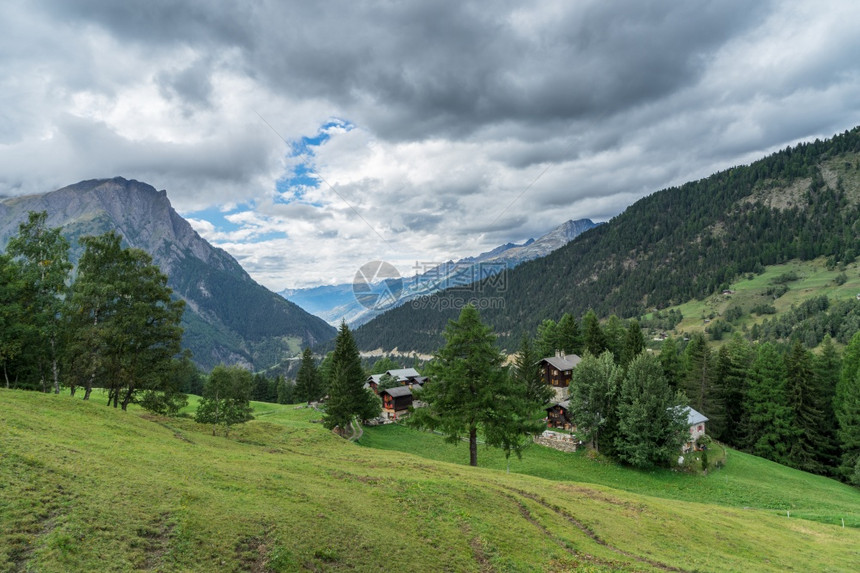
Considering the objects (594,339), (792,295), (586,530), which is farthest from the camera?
(792,295)

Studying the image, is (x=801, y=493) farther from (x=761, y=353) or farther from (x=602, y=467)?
(x=761, y=353)

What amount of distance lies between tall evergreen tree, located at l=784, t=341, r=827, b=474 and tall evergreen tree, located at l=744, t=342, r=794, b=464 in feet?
2.78

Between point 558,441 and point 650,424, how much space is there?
44.2 ft

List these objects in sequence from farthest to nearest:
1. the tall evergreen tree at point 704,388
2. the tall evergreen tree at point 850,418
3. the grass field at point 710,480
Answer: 1. the tall evergreen tree at point 704,388
2. the tall evergreen tree at point 850,418
3. the grass field at point 710,480

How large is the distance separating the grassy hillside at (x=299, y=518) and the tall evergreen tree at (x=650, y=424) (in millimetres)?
16938

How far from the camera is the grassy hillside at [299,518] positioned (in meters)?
11.1

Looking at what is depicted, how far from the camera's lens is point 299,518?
1440cm

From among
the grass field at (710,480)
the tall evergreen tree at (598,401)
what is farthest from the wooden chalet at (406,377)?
the tall evergreen tree at (598,401)

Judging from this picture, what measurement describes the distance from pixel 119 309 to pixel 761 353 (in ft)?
283

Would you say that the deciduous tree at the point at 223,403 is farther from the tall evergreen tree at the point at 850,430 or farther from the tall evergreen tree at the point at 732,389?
the tall evergreen tree at the point at 850,430

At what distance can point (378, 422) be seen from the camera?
234 ft

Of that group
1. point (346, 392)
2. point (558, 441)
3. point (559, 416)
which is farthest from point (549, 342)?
point (346, 392)

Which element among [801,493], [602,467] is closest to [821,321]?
[801,493]

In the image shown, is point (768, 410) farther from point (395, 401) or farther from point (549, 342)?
point (395, 401)
